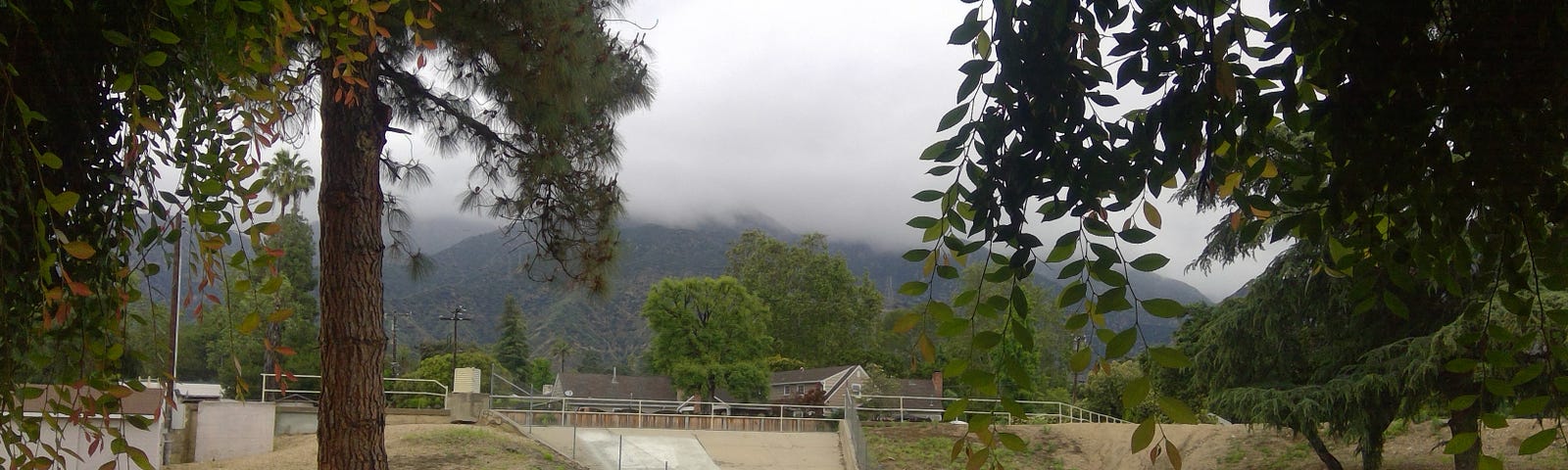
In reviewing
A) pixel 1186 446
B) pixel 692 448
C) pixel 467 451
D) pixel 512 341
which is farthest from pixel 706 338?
pixel 512 341

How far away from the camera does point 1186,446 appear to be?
64.9 feet

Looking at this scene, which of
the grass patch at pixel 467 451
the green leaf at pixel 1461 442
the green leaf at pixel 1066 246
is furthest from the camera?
the grass patch at pixel 467 451

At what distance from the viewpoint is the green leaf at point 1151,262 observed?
1361 millimetres

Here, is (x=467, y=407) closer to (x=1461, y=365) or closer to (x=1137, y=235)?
(x=1137, y=235)

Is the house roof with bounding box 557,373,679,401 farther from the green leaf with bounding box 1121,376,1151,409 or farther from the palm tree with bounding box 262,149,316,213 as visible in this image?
the green leaf with bounding box 1121,376,1151,409

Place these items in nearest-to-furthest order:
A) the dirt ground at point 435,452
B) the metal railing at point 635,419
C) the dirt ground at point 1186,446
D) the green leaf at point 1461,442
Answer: the green leaf at point 1461,442
the dirt ground at point 435,452
the dirt ground at point 1186,446
the metal railing at point 635,419

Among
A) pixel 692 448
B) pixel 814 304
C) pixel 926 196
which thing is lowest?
pixel 692 448

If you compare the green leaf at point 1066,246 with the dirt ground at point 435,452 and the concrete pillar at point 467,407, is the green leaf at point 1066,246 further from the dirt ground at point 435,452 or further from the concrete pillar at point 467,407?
the concrete pillar at point 467,407

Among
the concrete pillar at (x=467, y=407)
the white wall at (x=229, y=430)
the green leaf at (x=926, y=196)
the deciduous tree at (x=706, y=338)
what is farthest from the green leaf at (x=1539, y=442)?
the deciduous tree at (x=706, y=338)

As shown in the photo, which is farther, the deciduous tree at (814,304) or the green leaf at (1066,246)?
the deciduous tree at (814,304)

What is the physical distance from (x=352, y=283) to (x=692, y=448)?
46.7 ft

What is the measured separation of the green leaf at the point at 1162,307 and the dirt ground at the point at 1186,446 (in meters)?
15.4

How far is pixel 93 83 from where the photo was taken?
2.01 m

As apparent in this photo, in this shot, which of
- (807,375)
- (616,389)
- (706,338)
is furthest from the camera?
(807,375)
